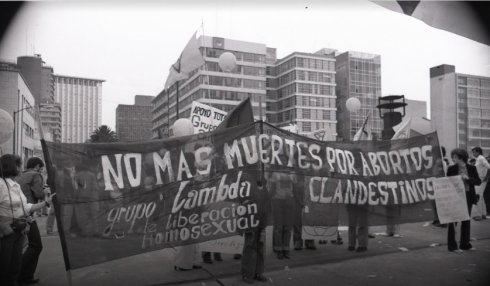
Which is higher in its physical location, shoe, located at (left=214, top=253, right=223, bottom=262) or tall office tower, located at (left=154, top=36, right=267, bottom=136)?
tall office tower, located at (left=154, top=36, right=267, bottom=136)

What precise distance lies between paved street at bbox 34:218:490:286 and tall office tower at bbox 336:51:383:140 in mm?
132410

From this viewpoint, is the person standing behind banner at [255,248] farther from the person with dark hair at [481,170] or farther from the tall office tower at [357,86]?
the tall office tower at [357,86]

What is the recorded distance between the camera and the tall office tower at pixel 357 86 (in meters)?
139

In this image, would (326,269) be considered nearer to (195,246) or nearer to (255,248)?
(255,248)

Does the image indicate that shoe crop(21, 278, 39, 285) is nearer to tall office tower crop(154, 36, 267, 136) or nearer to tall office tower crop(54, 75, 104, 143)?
tall office tower crop(154, 36, 267, 136)

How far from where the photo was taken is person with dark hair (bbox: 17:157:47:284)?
595cm

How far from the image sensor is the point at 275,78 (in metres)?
142

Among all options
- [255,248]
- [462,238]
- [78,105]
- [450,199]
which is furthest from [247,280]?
[78,105]

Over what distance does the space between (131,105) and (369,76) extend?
11041 centimetres

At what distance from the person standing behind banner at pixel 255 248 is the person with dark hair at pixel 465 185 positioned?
146 inches

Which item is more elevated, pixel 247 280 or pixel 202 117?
pixel 202 117

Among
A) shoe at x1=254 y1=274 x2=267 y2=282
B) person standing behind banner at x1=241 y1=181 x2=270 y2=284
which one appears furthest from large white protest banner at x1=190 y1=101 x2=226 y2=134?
shoe at x1=254 y1=274 x2=267 y2=282

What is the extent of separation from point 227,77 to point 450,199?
11497cm

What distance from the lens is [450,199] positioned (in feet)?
23.5
